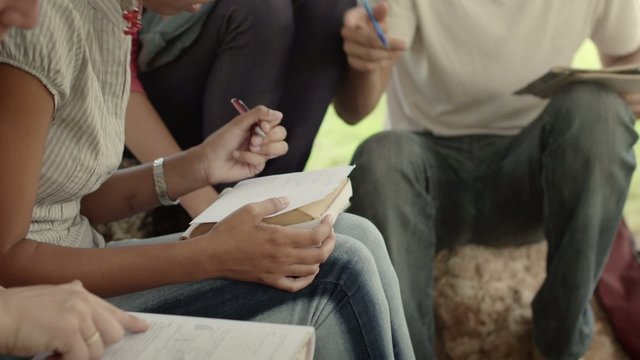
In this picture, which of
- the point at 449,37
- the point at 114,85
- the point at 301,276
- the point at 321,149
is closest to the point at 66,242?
the point at 114,85

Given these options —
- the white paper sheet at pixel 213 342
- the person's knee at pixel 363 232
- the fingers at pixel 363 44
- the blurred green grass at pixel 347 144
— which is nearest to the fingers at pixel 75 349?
the white paper sheet at pixel 213 342

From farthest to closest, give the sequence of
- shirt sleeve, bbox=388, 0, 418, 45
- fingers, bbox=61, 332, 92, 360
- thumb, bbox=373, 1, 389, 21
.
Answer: shirt sleeve, bbox=388, 0, 418, 45, thumb, bbox=373, 1, 389, 21, fingers, bbox=61, 332, 92, 360

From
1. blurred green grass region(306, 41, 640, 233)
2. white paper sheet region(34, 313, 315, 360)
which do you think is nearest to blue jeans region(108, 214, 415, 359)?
white paper sheet region(34, 313, 315, 360)

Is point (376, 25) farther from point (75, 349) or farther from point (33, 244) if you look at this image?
point (75, 349)

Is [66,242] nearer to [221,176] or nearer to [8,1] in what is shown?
[221,176]

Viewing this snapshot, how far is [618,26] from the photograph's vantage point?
169 centimetres

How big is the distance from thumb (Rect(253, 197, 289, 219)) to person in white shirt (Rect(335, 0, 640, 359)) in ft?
1.59

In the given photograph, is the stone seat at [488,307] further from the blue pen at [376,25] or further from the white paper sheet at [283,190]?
the white paper sheet at [283,190]

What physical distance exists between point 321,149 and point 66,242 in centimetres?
173

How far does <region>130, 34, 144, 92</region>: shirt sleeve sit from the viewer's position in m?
1.51

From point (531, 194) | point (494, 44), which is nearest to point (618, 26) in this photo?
point (494, 44)

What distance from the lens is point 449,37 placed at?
1.69 metres

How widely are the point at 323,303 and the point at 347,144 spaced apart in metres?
1.82

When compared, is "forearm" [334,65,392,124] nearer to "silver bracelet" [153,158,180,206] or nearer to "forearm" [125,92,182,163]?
"forearm" [125,92,182,163]
